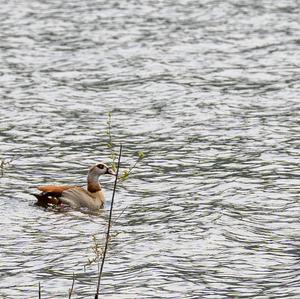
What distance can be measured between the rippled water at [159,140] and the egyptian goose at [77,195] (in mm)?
190

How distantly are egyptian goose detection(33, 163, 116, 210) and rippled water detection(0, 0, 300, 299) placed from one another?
0.19 meters

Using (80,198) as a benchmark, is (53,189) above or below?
above

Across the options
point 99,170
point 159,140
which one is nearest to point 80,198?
point 99,170

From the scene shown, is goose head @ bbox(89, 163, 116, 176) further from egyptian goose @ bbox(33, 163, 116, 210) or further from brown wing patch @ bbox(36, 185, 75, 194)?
brown wing patch @ bbox(36, 185, 75, 194)

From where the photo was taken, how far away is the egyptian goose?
1698 cm

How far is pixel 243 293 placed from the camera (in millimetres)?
13086

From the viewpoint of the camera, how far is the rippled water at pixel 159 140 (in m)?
14.1

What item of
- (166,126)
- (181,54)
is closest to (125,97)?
(166,126)

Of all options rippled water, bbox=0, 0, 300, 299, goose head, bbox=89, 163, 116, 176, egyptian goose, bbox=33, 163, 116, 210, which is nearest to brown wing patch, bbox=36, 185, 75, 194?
egyptian goose, bbox=33, 163, 116, 210

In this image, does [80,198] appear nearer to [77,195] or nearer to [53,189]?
[77,195]

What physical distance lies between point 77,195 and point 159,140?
4.13 meters

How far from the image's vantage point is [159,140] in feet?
69.1

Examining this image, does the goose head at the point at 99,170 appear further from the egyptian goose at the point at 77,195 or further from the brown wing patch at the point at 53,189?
the brown wing patch at the point at 53,189

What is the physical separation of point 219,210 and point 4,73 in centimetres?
1093
